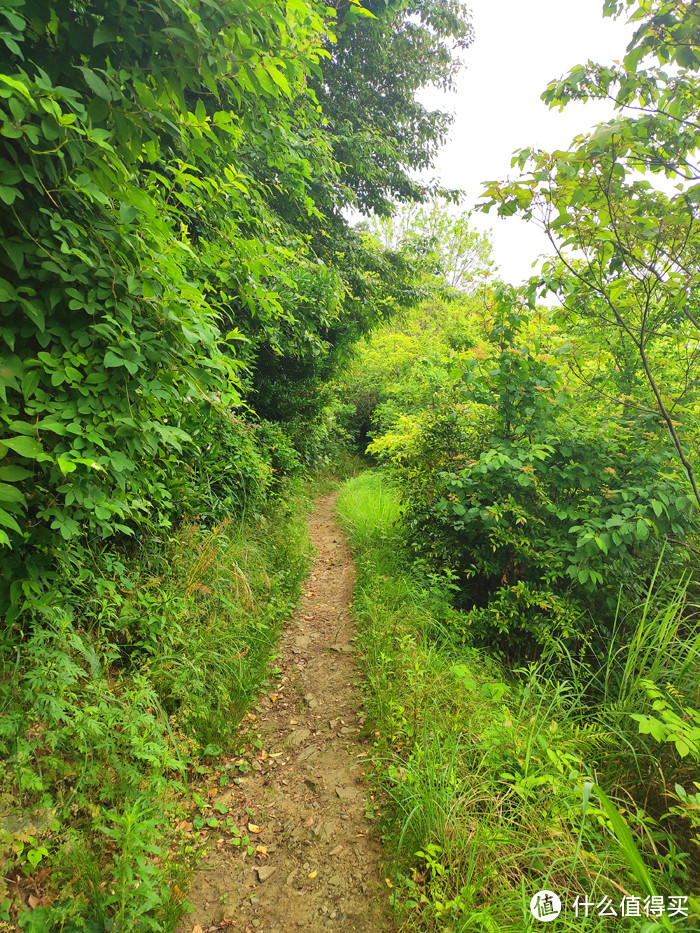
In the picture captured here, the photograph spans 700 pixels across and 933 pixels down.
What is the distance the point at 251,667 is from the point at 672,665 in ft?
10.1

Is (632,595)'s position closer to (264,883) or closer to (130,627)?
(264,883)

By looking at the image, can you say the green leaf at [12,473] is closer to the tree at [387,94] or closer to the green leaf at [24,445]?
the green leaf at [24,445]

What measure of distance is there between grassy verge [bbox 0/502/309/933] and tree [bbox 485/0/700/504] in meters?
3.50

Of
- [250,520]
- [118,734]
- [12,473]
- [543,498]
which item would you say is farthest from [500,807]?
[250,520]

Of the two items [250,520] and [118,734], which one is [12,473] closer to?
[118,734]

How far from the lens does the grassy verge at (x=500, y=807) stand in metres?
1.78

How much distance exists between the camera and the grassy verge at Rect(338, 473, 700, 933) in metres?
1.78

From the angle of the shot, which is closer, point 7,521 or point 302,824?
point 7,521

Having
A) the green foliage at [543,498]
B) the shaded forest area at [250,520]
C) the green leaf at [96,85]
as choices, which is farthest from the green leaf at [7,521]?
the green foliage at [543,498]

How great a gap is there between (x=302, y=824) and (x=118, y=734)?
1.19 m

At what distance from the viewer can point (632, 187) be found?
2635 millimetres

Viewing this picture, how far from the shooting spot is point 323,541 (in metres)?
6.77

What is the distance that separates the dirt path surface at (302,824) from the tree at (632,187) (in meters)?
2.88

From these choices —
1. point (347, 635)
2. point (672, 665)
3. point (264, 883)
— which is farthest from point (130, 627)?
point (672, 665)
